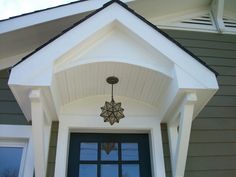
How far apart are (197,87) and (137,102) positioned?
94 centimetres

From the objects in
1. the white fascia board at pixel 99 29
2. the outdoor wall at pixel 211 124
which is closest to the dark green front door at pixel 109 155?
the outdoor wall at pixel 211 124

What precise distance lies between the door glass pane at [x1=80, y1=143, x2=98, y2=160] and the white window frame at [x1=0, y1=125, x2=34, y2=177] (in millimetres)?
561

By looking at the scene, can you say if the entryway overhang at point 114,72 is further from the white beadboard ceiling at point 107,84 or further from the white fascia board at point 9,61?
the white fascia board at point 9,61

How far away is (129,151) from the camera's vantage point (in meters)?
3.42

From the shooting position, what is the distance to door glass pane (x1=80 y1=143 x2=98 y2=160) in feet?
10.9

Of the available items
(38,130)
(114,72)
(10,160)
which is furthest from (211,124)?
(10,160)

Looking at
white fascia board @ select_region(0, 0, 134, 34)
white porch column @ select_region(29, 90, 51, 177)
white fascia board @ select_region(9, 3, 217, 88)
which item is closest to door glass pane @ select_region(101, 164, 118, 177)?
white porch column @ select_region(29, 90, 51, 177)

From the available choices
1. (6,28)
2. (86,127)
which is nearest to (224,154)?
(86,127)

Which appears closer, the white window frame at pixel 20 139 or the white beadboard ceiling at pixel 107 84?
the white beadboard ceiling at pixel 107 84

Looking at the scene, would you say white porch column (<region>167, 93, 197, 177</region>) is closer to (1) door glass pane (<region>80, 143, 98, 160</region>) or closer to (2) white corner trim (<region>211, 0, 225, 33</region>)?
(1) door glass pane (<region>80, 143, 98, 160</region>)

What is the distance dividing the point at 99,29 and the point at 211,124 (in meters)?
1.85

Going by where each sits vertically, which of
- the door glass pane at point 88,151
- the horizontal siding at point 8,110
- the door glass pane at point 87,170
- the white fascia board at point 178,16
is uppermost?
the white fascia board at point 178,16

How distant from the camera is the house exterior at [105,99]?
284cm

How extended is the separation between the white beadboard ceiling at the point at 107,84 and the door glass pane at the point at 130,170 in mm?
769
